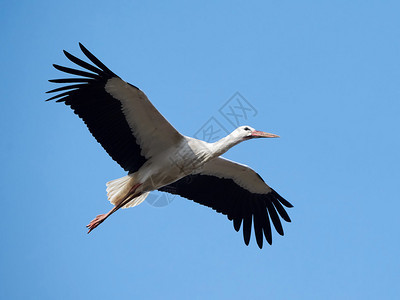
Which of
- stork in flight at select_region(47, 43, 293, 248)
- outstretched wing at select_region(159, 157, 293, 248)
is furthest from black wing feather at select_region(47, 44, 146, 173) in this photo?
outstretched wing at select_region(159, 157, 293, 248)

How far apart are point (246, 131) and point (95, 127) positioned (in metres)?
1.86

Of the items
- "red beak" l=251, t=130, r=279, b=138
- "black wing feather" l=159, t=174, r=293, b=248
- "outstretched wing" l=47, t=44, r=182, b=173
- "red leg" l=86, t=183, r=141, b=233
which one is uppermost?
"outstretched wing" l=47, t=44, r=182, b=173

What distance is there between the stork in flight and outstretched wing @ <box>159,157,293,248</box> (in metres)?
0.01

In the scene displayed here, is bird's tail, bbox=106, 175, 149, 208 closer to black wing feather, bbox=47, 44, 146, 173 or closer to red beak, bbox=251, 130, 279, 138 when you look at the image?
black wing feather, bbox=47, 44, 146, 173

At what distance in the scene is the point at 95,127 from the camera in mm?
7691

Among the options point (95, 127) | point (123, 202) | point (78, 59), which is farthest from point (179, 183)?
point (78, 59)

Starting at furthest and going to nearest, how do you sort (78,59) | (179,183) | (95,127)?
(179,183), (95,127), (78,59)

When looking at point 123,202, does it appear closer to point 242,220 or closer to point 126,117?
point 126,117

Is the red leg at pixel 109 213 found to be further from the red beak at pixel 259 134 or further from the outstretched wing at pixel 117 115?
the red beak at pixel 259 134

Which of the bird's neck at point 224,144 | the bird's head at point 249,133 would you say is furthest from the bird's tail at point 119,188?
the bird's head at point 249,133

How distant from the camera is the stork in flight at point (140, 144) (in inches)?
294

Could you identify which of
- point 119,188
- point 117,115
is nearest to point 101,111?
point 117,115

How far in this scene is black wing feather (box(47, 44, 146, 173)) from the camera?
7375mm

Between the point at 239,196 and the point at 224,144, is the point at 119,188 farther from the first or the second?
the point at 239,196
